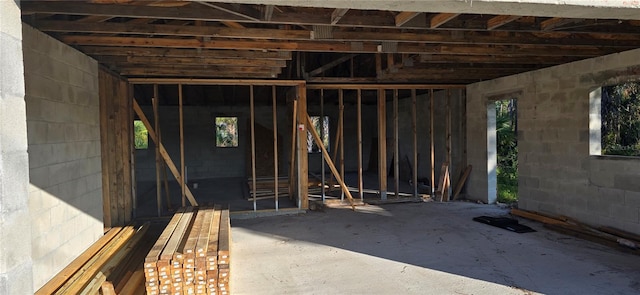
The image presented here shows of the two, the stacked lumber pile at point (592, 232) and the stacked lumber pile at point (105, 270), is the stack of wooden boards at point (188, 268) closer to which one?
the stacked lumber pile at point (105, 270)

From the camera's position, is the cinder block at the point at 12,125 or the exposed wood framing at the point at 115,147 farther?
the exposed wood framing at the point at 115,147

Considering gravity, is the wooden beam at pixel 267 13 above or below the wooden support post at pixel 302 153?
above

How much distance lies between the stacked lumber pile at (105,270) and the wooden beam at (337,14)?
3018 millimetres

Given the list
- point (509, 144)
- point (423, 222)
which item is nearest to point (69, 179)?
point (423, 222)

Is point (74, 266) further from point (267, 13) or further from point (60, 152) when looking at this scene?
point (267, 13)

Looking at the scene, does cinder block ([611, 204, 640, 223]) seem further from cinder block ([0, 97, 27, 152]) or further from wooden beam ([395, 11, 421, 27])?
cinder block ([0, 97, 27, 152])

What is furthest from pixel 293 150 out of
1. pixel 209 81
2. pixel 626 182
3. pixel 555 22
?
pixel 626 182

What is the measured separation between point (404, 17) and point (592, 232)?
13.3 ft

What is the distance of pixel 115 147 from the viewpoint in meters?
6.04

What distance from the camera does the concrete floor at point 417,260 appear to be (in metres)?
3.68

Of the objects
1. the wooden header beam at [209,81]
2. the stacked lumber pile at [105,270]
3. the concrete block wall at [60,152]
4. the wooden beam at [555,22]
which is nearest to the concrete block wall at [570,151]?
the wooden beam at [555,22]

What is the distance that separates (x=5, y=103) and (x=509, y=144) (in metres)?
12.4

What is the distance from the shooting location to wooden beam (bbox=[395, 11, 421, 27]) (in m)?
3.51

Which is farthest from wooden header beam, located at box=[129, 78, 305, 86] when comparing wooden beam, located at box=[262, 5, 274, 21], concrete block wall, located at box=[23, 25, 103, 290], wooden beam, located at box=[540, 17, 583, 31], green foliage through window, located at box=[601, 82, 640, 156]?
green foliage through window, located at box=[601, 82, 640, 156]
